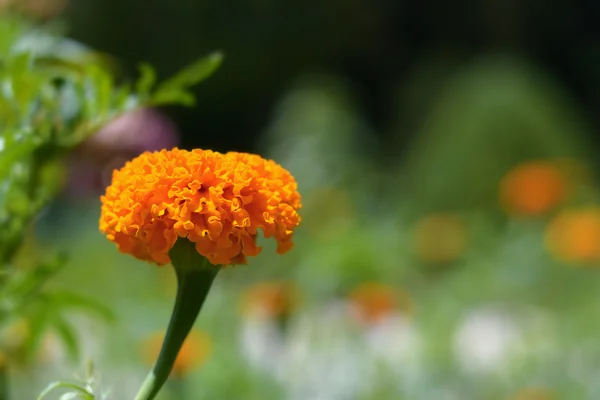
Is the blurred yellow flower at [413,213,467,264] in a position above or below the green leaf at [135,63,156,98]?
above

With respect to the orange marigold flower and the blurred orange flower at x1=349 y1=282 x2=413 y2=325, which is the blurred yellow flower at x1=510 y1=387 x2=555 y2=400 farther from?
the orange marigold flower

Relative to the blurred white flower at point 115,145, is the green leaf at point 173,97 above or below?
below

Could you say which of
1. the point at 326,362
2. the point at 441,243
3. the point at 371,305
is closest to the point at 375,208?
the point at 441,243

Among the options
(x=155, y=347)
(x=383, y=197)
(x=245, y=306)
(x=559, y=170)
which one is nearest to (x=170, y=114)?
(x=383, y=197)

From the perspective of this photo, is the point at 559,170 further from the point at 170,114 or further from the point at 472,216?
the point at 170,114

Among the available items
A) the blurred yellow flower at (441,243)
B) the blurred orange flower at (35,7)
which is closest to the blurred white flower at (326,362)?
the blurred orange flower at (35,7)

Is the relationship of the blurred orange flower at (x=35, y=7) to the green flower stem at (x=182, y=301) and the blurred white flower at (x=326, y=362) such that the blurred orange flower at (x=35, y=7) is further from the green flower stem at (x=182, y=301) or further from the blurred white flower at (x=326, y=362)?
the green flower stem at (x=182, y=301)

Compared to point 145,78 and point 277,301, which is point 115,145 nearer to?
point 277,301

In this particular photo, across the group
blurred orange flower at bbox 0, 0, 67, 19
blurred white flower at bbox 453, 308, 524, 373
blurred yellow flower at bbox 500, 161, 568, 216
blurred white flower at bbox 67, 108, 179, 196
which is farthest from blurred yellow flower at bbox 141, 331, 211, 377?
blurred yellow flower at bbox 500, 161, 568, 216
